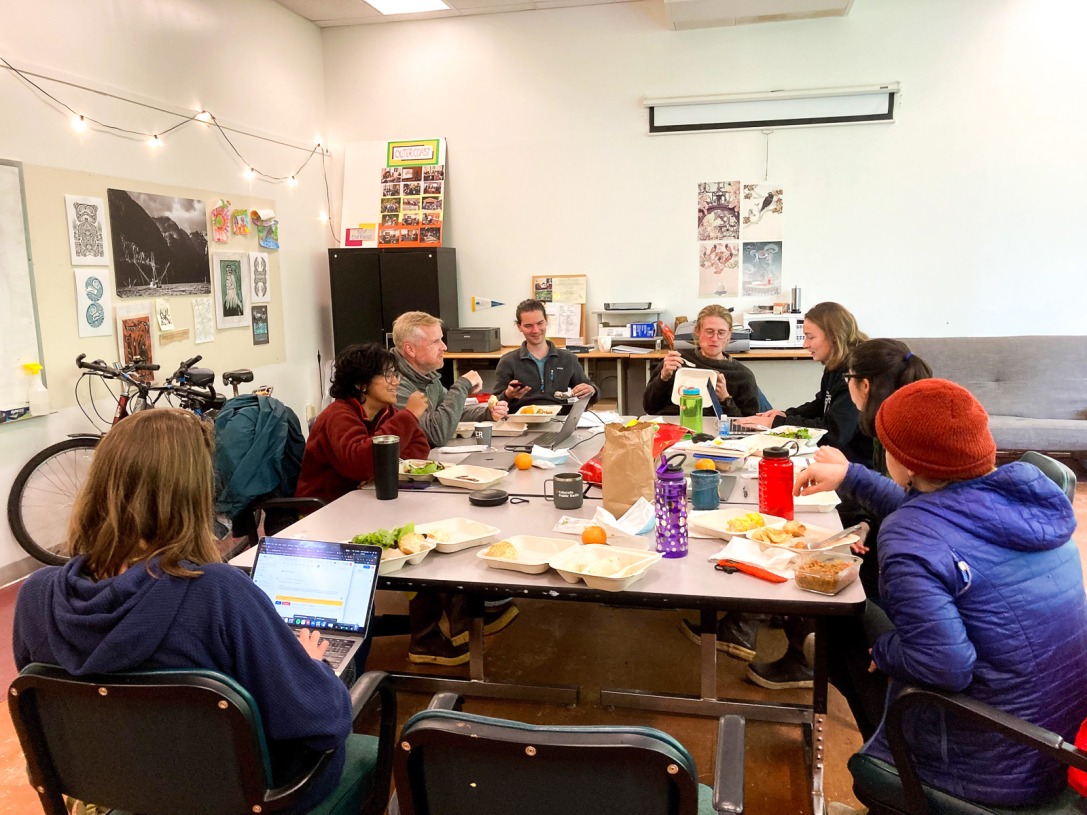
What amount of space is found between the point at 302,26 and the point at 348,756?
20.6ft

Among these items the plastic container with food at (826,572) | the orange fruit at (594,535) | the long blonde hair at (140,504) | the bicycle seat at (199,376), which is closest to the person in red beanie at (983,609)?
the plastic container with food at (826,572)

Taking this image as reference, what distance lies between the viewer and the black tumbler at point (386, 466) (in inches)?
100.0

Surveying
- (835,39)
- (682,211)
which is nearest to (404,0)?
(682,211)

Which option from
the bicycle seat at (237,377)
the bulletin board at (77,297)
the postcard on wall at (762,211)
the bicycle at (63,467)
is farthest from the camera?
the postcard on wall at (762,211)

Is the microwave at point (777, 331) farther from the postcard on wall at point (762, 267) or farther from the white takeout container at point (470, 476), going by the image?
the white takeout container at point (470, 476)

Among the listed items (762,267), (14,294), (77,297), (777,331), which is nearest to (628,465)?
(14,294)

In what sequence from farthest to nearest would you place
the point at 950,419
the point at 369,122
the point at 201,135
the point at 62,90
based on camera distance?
the point at 369,122 → the point at 201,135 → the point at 62,90 → the point at 950,419

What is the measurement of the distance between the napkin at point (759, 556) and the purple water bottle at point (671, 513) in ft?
0.31

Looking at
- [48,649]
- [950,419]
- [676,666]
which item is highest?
[950,419]

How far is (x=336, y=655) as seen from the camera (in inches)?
66.7

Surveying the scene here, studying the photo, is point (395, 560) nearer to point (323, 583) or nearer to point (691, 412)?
point (323, 583)

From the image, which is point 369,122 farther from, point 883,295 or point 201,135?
point 883,295

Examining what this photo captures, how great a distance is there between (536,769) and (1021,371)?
5542mm

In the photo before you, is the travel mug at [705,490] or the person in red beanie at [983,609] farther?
the travel mug at [705,490]
